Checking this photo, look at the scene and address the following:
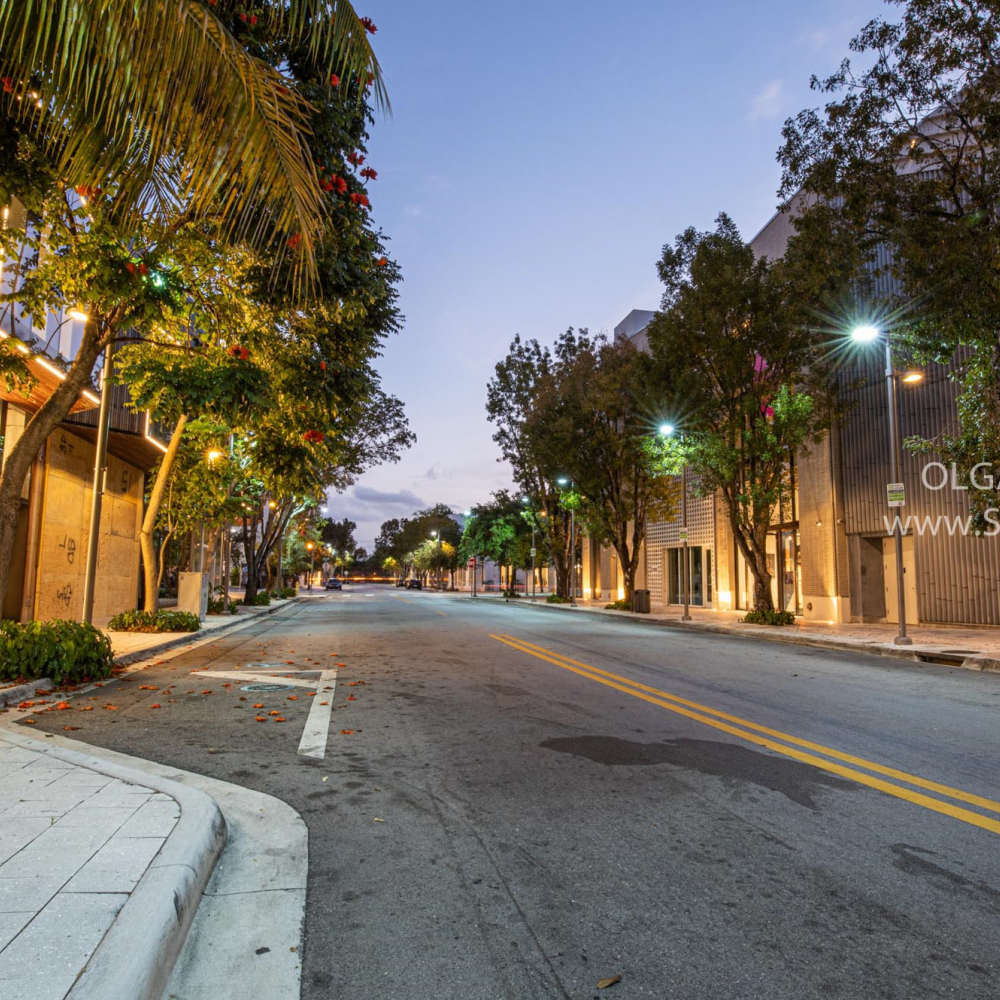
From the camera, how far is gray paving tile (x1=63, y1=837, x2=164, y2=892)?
308cm

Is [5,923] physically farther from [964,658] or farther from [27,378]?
[964,658]

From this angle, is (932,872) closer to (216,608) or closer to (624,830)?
(624,830)

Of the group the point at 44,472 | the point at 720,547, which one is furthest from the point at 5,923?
the point at 720,547

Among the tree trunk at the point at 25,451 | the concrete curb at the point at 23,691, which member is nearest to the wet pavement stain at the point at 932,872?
the concrete curb at the point at 23,691

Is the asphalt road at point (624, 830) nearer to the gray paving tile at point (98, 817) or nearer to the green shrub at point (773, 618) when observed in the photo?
the gray paving tile at point (98, 817)

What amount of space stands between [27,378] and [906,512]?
22435 millimetres

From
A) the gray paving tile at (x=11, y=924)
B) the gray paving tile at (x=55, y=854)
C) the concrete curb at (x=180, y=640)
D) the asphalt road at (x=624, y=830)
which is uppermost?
the gray paving tile at (x=11, y=924)

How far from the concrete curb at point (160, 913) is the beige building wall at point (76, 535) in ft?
50.1

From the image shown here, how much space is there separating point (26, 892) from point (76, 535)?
59.2ft

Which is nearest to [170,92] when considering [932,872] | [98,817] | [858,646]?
[98,817]

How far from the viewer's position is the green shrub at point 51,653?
30.1 feet

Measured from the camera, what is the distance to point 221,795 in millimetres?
4824

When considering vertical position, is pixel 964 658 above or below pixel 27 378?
below

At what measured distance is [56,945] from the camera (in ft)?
8.43
